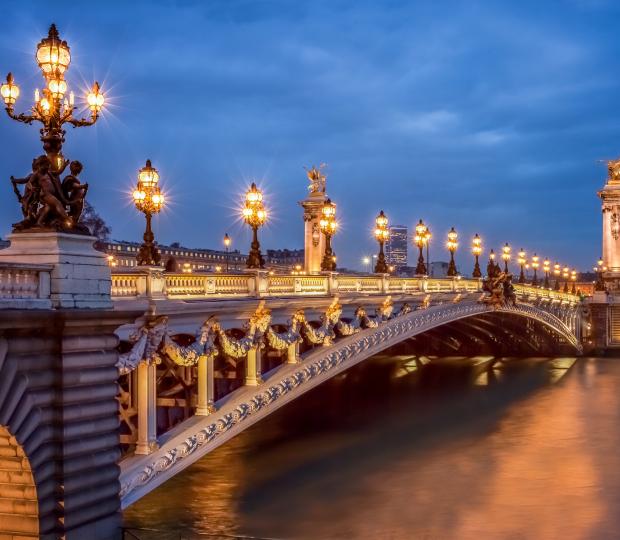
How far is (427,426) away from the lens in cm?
3853

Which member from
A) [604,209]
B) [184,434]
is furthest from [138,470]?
[604,209]

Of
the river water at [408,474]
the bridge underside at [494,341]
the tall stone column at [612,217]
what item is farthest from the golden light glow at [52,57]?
the tall stone column at [612,217]

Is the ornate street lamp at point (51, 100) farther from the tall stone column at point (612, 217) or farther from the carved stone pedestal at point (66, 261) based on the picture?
the tall stone column at point (612, 217)

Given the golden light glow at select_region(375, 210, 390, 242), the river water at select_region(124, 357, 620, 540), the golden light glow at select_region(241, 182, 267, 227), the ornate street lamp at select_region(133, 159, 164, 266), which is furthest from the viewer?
the golden light glow at select_region(375, 210, 390, 242)

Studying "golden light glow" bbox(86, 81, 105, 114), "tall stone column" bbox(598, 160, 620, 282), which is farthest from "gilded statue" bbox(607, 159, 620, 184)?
"golden light glow" bbox(86, 81, 105, 114)

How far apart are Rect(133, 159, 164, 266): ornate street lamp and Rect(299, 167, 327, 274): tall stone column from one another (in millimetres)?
20370

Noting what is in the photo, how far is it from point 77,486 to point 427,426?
24.5m

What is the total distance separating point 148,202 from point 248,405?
623 cm

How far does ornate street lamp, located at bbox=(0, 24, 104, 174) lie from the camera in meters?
15.3

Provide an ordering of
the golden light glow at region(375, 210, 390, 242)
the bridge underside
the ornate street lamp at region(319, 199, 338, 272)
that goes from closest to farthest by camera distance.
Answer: the ornate street lamp at region(319, 199, 338, 272) < the golden light glow at region(375, 210, 390, 242) < the bridge underside

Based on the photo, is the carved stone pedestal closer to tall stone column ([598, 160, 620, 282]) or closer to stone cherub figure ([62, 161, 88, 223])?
stone cherub figure ([62, 161, 88, 223])

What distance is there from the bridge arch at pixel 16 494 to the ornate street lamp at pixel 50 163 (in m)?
3.35

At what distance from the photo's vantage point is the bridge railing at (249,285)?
1938cm

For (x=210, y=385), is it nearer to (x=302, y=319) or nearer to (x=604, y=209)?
(x=302, y=319)
